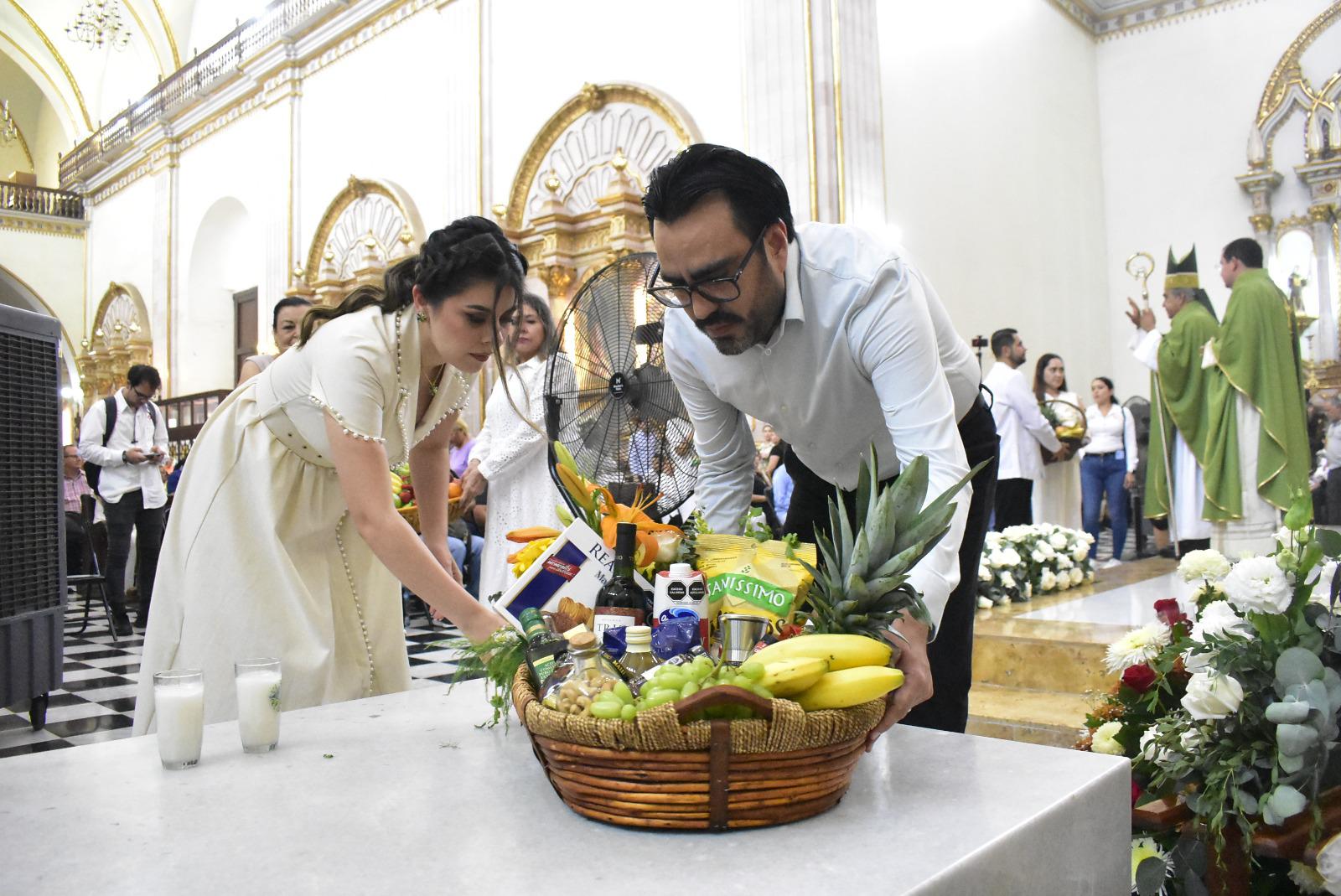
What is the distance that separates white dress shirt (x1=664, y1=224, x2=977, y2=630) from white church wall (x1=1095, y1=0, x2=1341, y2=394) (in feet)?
33.0

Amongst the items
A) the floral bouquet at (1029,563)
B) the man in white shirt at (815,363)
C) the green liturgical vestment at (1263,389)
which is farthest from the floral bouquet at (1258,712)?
the green liturgical vestment at (1263,389)

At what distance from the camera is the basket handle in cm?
91

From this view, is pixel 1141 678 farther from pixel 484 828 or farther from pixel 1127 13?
Result: pixel 1127 13

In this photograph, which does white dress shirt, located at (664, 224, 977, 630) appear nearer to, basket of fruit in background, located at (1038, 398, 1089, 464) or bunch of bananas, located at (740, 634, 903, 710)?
bunch of bananas, located at (740, 634, 903, 710)

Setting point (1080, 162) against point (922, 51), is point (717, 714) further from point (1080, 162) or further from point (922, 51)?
point (1080, 162)

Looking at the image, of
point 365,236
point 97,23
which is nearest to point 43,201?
point 97,23

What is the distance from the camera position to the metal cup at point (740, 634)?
112 centimetres

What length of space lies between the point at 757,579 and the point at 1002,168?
889 centimetres

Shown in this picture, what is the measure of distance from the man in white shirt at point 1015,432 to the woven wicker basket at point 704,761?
564 cm

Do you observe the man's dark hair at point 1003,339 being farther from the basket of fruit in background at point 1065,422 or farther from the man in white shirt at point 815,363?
the man in white shirt at point 815,363

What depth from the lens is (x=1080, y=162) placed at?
10766mm

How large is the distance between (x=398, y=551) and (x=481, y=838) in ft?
2.71

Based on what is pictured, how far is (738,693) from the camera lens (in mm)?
907

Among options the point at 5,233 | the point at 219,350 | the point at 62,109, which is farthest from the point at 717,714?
the point at 62,109
